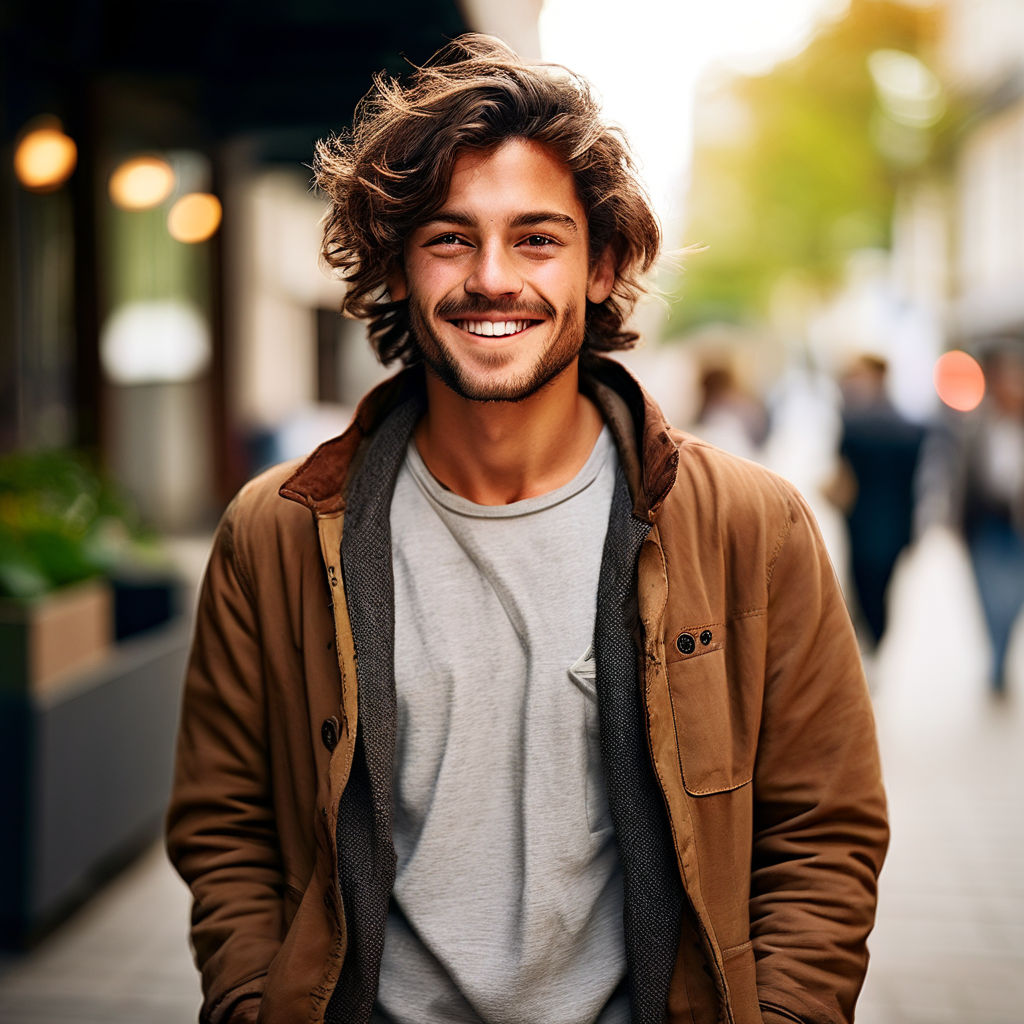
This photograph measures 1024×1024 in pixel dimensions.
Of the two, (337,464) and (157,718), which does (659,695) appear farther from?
(157,718)

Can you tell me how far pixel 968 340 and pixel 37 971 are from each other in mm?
36073

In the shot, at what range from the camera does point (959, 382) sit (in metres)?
21.4

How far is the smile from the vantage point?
224 cm

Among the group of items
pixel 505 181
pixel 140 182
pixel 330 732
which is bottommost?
pixel 330 732

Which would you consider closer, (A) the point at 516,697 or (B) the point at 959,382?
(A) the point at 516,697

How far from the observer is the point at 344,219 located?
2545 mm

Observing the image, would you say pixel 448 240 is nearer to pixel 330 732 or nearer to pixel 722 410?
pixel 330 732

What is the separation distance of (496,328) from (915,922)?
3646mm

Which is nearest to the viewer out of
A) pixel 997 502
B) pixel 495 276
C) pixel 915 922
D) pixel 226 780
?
pixel 495 276

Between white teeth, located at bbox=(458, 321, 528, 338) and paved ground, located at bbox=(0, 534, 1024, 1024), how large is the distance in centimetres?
286

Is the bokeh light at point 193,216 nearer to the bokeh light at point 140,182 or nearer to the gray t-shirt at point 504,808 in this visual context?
the bokeh light at point 140,182

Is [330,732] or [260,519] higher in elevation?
[260,519]

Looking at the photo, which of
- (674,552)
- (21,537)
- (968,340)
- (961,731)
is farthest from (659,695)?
(968,340)

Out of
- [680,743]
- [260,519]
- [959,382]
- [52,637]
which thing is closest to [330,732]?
[260,519]
